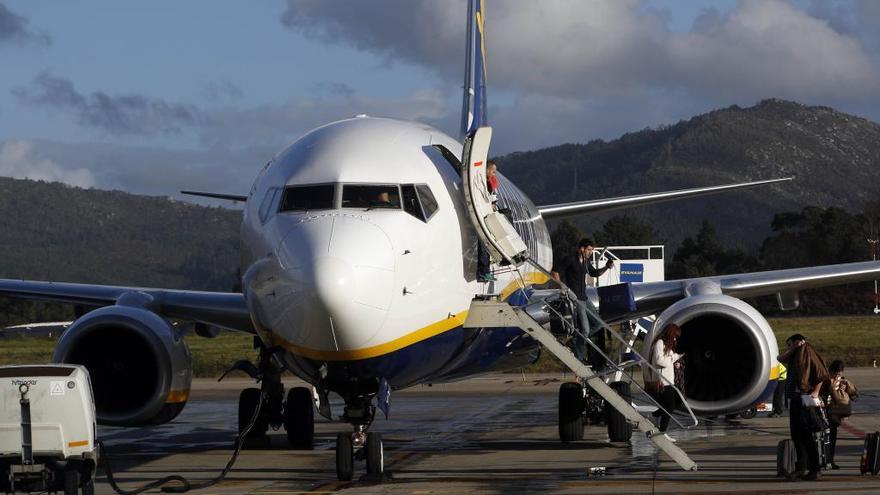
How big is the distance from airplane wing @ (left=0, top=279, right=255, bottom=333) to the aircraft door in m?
3.68

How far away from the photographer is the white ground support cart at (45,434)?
13.4m

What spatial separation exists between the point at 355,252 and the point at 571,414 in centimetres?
719

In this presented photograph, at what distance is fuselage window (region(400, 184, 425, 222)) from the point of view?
48.3 feet

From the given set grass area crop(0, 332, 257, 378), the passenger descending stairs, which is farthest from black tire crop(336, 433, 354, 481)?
grass area crop(0, 332, 257, 378)

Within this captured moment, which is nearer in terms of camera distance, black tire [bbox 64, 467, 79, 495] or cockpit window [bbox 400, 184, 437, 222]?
black tire [bbox 64, 467, 79, 495]

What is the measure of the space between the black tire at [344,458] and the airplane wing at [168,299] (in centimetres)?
356

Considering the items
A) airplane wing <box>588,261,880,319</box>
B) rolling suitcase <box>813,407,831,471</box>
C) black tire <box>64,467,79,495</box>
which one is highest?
airplane wing <box>588,261,880,319</box>

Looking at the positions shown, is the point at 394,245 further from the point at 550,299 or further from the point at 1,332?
the point at 1,332

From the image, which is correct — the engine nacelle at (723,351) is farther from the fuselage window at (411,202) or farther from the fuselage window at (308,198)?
the fuselage window at (308,198)

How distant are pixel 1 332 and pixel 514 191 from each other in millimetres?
63062

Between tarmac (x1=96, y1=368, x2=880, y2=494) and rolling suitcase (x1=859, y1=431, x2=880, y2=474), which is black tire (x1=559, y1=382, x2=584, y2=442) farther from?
rolling suitcase (x1=859, y1=431, x2=880, y2=474)

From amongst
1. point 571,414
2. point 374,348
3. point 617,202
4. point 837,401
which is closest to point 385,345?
point 374,348

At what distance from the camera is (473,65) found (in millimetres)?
23109

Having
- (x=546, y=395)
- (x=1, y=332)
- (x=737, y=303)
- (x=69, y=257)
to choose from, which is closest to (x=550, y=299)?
(x=737, y=303)
